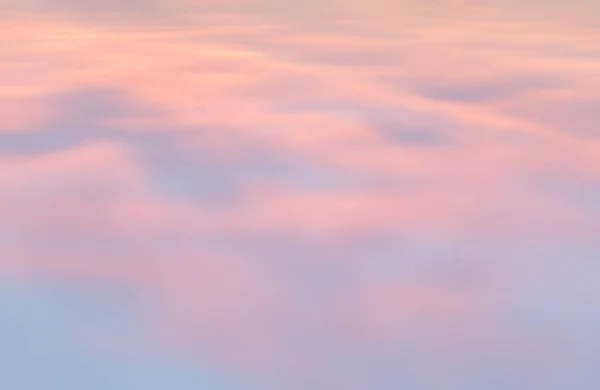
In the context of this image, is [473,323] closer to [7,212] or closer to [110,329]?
[110,329]

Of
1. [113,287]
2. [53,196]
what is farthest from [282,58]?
[113,287]

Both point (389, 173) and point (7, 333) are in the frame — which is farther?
point (389, 173)

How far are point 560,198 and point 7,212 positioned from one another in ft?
1.99

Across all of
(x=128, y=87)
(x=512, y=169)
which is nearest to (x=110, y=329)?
(x=512, y=169)

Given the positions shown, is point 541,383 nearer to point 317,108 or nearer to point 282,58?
point 317,108

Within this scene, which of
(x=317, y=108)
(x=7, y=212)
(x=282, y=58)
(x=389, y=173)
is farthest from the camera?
(x=282, y=58)

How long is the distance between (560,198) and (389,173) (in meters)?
0.20

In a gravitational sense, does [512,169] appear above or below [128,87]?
below

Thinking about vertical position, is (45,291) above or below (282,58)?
below

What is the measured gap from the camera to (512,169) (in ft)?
2.90

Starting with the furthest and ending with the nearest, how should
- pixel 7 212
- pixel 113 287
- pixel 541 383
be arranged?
pixel 7 212, pixel 113 287, pixel 541 383

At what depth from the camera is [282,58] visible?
1.37 metres

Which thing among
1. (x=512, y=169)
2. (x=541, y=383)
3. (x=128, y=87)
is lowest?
(x=541, y=383)

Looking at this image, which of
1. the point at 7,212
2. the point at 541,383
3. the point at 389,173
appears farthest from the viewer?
the point at 389,173
